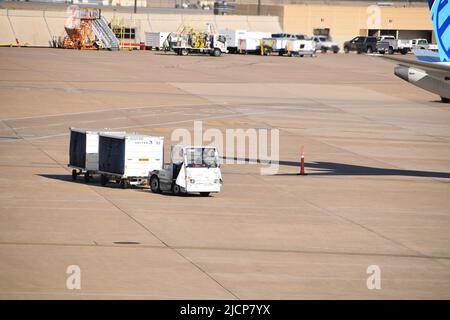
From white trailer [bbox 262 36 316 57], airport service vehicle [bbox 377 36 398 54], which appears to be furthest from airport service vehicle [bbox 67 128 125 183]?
airport service vehicle [bbox 377 36 398 54]

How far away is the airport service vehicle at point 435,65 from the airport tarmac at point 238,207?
4833 mm

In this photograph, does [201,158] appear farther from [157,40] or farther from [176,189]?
[157,40]

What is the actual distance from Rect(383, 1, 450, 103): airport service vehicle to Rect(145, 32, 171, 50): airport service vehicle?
3370 inches

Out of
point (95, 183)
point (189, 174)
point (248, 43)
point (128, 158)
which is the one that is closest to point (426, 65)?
point (189, 174)

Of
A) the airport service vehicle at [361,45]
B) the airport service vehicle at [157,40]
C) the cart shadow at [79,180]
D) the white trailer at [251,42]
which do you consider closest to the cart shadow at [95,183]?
the cart shadow at [79,180]

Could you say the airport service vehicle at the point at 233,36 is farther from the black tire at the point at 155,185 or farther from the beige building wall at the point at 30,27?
the black tire at the point at 155,185

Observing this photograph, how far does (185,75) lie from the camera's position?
103312 millimetres

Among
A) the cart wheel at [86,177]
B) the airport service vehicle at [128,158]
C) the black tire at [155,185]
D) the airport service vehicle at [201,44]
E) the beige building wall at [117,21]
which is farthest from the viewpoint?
the airport service vehicle at [201,44]

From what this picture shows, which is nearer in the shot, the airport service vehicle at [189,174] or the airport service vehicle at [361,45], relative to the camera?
the airport service vehicle at [189,174]

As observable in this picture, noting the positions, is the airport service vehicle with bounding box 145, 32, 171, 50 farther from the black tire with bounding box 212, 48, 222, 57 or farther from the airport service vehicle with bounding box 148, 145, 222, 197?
the airport service vehicle with bounding box 148, 145, 222, 197

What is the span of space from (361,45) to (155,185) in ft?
361

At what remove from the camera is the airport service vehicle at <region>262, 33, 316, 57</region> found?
136m

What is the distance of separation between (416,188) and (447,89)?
489 cm

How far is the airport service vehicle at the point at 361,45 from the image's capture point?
148250mm
